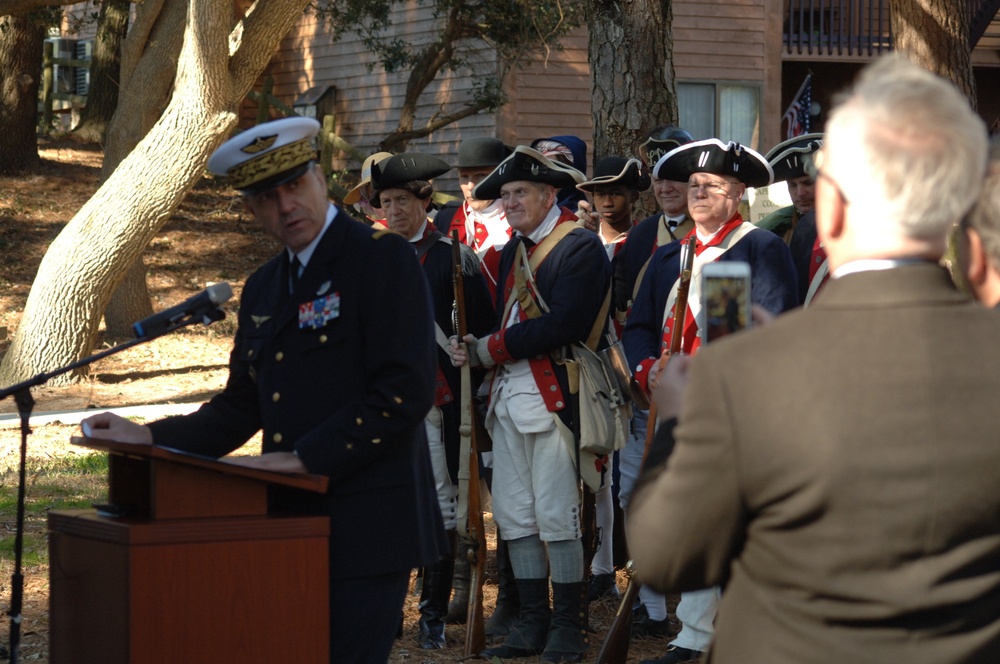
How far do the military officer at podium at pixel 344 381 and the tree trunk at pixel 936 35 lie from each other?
6254 mm

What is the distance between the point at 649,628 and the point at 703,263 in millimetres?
1856

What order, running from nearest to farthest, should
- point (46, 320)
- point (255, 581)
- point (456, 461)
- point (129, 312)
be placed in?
1. point (255, 581)
2. point (456, 461)
3. point (46, 320)
4. point (129, 312)

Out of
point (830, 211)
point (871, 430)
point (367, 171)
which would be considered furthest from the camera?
point (367, 171)

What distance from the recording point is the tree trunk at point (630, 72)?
333 inches

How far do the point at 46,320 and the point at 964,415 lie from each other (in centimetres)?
1100

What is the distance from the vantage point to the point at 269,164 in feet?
11.0

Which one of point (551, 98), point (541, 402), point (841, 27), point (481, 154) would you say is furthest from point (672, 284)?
point (841, 27)

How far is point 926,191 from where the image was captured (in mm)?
1898

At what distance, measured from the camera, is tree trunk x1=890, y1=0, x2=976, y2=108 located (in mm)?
8641

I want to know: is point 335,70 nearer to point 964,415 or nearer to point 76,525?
point 76,525

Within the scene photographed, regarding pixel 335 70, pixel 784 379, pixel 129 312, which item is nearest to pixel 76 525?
pixel 784 379

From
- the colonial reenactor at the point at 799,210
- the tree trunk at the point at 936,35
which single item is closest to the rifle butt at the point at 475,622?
the colonial reenactor at the point at 799,210

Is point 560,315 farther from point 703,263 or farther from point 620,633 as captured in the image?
point 620,633

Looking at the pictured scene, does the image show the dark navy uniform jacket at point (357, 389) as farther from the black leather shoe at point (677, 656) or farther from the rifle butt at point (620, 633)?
the black leather shoe at point (677, 656)
